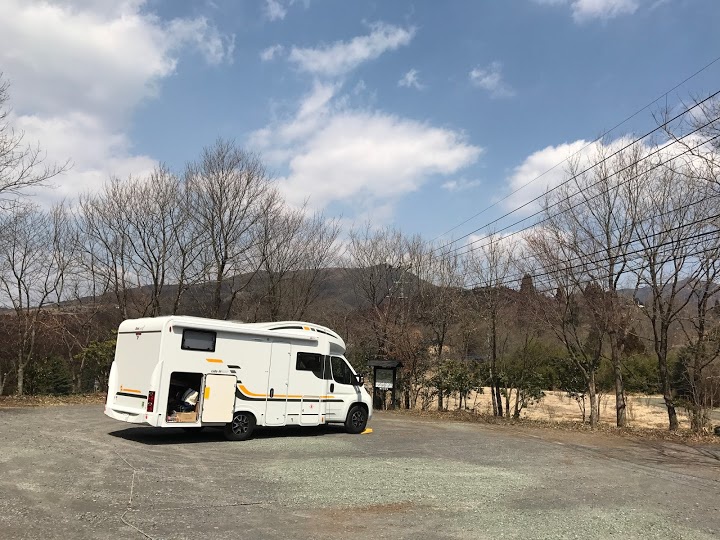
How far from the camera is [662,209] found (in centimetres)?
1753

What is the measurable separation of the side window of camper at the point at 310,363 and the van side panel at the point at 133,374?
362 centimetres

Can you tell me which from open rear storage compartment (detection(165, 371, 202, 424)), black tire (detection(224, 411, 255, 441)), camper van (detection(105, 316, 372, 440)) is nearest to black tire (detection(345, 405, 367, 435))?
camper van (detection(105, 316, 372, 440))

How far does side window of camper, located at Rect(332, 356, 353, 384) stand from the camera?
1466 centimetres

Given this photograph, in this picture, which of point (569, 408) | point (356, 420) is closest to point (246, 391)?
point (356, 420)

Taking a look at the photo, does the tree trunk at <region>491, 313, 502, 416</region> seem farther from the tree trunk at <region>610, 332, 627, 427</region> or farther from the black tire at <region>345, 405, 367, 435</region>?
the black tire at <region>345, 405, 367, 435</region>

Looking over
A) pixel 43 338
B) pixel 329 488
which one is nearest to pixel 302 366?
pixel 329 488

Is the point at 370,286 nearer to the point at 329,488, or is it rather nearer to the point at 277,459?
the point at 277,459

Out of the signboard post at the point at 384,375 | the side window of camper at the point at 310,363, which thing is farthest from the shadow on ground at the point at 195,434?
the signboard post at the point at 384,375

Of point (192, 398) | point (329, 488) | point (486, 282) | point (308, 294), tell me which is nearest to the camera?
point (329, 488)

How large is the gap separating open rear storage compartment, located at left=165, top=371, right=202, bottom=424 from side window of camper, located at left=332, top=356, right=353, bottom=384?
3849 millimetres

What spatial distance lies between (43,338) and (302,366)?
18.9 m

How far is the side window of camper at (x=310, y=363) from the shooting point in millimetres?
13859

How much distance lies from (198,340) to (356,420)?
5187 mm

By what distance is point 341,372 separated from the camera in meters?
14.9
